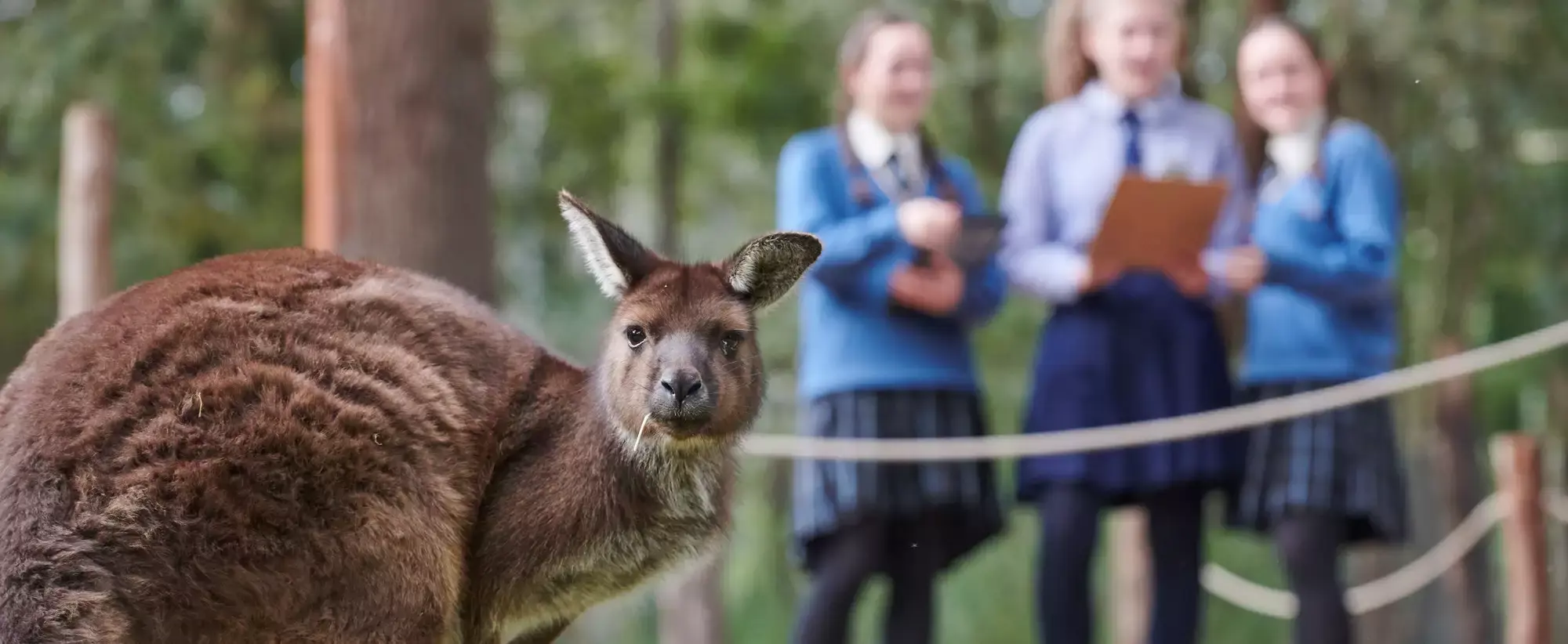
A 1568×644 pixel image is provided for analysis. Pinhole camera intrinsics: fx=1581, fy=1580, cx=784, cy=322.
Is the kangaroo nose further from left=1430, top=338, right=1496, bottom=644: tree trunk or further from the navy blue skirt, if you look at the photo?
left=1430, top=338, right=1496, bottom=644: tree trunk

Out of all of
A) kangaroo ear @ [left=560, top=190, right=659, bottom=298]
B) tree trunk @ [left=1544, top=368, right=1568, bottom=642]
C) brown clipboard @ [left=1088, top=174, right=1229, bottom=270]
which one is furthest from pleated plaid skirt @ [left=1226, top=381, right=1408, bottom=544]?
tree trunk @ [left=1544, top=368, right=1568, bottom=642]

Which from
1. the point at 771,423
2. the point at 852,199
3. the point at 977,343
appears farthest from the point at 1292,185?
the point at 771,423

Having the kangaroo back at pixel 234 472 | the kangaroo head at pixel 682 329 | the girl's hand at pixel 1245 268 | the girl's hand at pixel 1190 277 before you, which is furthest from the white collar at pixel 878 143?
the kangaroo back at pixel 234 472

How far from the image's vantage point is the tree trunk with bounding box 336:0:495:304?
676cm

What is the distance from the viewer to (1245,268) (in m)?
5.27

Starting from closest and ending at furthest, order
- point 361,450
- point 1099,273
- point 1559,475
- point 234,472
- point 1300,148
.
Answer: point 234,472
point 361,450
point 1099,273
point 1300,148
point 1559,475

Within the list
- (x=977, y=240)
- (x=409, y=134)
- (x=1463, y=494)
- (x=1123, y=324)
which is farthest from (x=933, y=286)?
(x=1463, y=494)

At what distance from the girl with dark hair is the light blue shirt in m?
0.21

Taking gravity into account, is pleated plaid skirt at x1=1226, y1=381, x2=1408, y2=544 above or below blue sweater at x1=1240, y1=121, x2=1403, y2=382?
below

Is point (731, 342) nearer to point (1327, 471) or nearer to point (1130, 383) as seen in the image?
point (1130, 383)

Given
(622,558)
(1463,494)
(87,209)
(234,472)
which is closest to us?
(234,472)

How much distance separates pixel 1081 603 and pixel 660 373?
2243 mm

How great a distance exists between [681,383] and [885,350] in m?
1.91

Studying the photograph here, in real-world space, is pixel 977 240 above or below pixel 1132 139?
below
